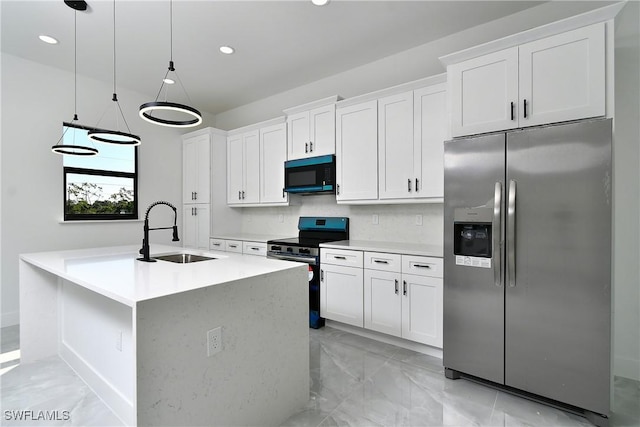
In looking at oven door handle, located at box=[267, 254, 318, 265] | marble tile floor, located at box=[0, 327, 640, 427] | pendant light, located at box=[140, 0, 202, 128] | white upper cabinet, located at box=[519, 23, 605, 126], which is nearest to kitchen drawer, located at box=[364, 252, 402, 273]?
oven door handle, located at box=[267, 254, 318, 265]

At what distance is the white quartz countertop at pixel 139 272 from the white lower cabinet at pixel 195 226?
2171 mm

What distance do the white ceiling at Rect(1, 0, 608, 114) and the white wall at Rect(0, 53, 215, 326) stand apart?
244mm

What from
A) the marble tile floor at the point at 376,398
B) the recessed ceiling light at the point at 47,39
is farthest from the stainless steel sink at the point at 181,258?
the recessed ceiling light at the point at 47,39

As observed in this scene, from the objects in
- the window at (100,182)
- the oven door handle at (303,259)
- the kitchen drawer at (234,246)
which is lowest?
the oven door handle at (303,259)

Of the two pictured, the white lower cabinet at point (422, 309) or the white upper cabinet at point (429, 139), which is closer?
the white lower cabinet at point (422, 309)

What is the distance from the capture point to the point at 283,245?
11.8 feet

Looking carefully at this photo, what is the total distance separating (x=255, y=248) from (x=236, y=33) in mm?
2403

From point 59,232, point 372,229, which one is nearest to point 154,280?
point 372,229

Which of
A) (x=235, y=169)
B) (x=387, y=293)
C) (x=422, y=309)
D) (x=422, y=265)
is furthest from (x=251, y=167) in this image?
(x=422, y=309)

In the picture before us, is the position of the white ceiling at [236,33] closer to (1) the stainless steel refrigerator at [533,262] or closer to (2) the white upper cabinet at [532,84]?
(2) the white upper cabinet at [532,84]

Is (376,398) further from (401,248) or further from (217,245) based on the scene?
(217,245)

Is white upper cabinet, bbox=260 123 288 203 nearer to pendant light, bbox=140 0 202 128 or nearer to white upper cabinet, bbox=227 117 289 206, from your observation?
white upper cabinet, bbox=227 117 289 206

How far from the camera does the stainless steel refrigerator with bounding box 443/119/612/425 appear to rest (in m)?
1.82

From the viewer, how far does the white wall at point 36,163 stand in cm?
340
